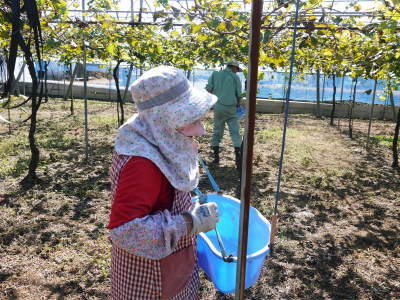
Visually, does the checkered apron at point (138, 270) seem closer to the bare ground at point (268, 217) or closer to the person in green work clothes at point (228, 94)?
the bare ground at point (268, 217)

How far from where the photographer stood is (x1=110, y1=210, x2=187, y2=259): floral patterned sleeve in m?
A: 0.90

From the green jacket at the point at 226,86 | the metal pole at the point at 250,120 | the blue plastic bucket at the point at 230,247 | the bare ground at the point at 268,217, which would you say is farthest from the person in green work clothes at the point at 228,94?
the metal pole at the point at 250,120

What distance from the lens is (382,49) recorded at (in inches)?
125

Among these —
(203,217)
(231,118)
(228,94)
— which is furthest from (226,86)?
(203,217)

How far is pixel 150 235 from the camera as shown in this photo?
91 centimetres

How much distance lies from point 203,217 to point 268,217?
7.59 ft

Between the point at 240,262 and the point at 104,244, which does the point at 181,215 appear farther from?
the point at 104,244

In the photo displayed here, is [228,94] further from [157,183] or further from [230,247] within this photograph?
[157,183]

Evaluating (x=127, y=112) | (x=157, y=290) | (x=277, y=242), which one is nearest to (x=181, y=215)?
(x=157, y=290)

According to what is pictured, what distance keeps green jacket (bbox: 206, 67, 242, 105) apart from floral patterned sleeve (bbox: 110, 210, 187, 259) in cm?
373

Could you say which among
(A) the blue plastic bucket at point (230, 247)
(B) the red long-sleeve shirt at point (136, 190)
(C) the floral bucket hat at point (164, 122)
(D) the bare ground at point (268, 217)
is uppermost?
(C) the floral bucket hat at point (164, 122)

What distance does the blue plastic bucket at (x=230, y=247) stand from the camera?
4.32 ft

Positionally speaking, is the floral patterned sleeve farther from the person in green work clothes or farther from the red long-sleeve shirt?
the person in green work clothes

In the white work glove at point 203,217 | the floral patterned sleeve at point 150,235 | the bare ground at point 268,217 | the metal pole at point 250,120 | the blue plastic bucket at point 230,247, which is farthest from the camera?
the bare ground at point 268,217
